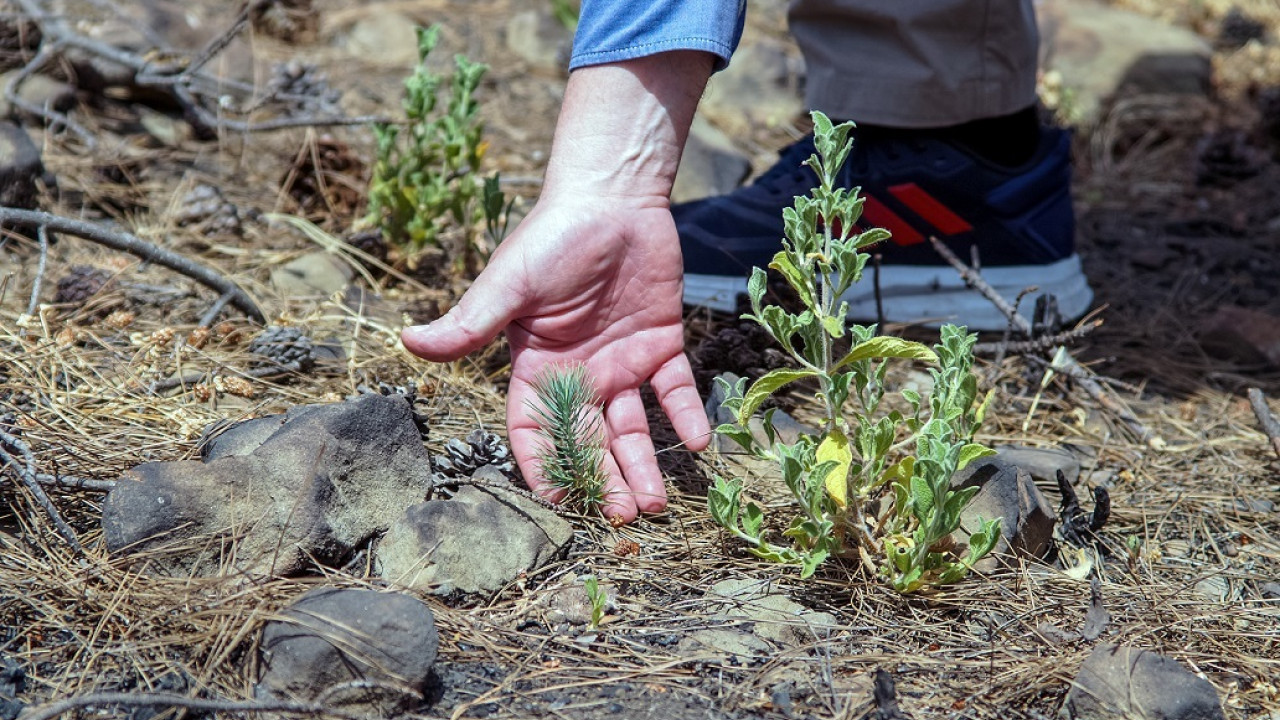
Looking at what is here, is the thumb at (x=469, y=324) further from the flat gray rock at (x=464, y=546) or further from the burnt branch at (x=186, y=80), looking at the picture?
the burnt branch at (x=186, y=80)

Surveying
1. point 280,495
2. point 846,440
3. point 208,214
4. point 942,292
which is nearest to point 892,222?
point 942,292

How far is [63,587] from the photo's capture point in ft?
5.15

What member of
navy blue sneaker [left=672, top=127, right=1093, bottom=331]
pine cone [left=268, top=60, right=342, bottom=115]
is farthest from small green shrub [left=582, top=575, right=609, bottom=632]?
pine cone [left=268, top=60, right=342, bottom=115]

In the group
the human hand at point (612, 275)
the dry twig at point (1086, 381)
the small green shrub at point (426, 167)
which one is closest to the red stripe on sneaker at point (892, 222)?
the dry twig at point (1086, 381)

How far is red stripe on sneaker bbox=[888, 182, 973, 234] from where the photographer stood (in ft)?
9.21

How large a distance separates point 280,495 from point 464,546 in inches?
12.9

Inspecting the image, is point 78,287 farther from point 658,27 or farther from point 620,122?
point 658,27

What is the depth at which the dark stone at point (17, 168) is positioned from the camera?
2.70 meters

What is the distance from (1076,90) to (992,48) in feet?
8.11

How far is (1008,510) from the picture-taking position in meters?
1.82

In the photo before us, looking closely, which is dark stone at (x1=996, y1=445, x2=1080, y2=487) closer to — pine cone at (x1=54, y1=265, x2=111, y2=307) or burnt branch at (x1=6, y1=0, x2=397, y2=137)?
burnt branch at (x1=6, y1=0, x2=397, y2=137)

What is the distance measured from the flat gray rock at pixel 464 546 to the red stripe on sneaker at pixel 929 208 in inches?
61.4

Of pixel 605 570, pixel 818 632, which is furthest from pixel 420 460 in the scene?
pixel 818 632

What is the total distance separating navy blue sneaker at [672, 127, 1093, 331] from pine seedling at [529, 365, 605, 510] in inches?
36.1
